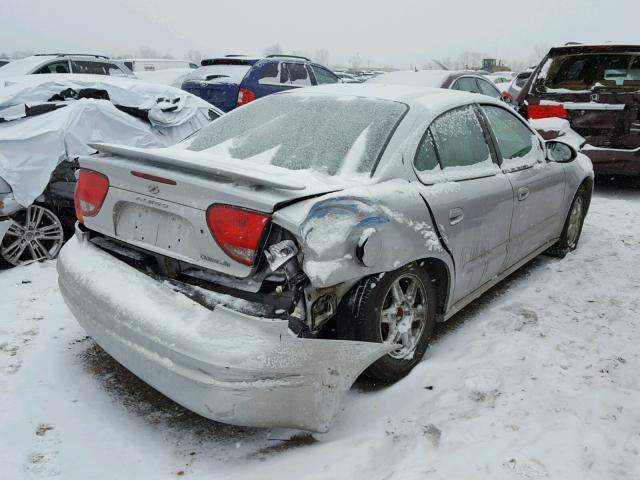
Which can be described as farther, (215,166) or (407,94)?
(407,94)

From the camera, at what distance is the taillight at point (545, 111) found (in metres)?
6.84

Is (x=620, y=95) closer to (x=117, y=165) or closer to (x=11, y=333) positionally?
(x=117, y=165)

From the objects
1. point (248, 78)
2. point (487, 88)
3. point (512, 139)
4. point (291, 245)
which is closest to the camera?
point (291, 245)

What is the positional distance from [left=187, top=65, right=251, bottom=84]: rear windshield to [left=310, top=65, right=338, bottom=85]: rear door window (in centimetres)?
127

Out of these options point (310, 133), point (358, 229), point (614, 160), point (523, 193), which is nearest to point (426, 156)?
point (310, 133)

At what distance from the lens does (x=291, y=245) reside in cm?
228

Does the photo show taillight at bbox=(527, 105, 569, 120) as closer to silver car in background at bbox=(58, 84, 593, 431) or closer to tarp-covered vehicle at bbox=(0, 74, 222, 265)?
silver car in background at bbox=(58, 84, 593, 431)

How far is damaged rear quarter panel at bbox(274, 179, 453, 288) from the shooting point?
2.29 m

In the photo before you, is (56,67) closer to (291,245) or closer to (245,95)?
(245,95)

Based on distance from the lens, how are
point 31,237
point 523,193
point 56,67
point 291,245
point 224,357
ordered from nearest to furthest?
point 224,357 < point 291,245 < point 523,193 < point 31,237 < point 56,67

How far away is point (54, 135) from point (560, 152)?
13.5ft

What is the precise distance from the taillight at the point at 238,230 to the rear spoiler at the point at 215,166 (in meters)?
0.14

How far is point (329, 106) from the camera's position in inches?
129

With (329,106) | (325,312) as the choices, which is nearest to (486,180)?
(329,106)
